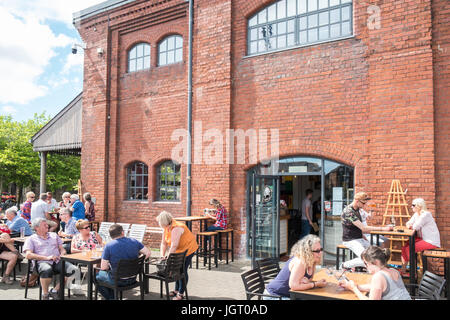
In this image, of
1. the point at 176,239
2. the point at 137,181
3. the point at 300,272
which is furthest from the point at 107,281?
the point at 137,181

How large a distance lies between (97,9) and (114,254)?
10.4 m

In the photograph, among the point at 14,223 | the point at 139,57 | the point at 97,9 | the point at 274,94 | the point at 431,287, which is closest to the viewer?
the point at 431,287

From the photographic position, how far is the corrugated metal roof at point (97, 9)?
40.4 feet

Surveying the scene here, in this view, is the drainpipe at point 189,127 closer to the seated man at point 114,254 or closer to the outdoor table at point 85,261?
the outdoor table at point 85,261

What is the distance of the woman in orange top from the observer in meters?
5.92

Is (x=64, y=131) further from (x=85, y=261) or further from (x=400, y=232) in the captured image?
(x=400, y=232)

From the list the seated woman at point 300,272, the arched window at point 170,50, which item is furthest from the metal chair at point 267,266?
the arched window at point 170,50

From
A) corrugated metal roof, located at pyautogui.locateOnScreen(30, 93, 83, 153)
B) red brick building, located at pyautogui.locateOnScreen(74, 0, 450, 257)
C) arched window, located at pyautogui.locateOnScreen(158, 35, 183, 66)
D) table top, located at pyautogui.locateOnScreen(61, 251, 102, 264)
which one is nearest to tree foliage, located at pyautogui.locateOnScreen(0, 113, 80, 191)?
corrugated metal roof, located at pyautogui.locateOnScreen(30, 93, 83, 153)

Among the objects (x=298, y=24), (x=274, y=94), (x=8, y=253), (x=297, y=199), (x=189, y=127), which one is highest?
(x=298, y=24)

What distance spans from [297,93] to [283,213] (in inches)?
131

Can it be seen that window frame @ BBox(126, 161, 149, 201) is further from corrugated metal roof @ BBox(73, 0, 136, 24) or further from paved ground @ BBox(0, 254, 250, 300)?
corrugated metal roof @ BBox(73, 0, 136, 24)

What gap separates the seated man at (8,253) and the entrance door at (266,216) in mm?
5176

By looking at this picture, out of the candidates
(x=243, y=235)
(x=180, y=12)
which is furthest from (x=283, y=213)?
(x=180, y=12)

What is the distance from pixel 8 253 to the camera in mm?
7410
